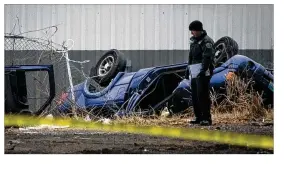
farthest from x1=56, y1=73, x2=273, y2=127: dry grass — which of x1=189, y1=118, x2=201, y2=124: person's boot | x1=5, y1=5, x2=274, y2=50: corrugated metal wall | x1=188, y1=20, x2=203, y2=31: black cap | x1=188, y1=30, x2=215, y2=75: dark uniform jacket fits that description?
x1=188, y1=20, x2=203, y2=31: black cap

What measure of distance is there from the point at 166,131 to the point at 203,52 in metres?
1.25

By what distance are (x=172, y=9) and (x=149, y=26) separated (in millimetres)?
423

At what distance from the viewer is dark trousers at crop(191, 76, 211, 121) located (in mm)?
11195

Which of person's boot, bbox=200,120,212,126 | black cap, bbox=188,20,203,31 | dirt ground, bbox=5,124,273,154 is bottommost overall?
dirt ground, bbox=5,124,273,154

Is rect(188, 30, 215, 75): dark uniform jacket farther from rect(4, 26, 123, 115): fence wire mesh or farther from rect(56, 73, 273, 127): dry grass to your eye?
rect(4, 26, 123, 115): fence wire mesh

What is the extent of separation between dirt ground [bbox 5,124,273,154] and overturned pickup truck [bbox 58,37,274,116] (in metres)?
0.54

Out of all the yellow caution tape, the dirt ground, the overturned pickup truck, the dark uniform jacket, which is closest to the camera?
the dirt ground

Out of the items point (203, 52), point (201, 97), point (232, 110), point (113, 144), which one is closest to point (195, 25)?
point (203, 52)

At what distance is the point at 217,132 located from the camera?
10.9 meters

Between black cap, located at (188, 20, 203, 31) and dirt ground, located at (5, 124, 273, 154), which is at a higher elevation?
black cap, located at (188, 20, 203, 31)

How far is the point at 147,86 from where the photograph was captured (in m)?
11.5

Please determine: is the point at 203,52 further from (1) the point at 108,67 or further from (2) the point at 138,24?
(1) the point at 108,67

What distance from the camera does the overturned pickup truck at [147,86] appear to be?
11328mm
